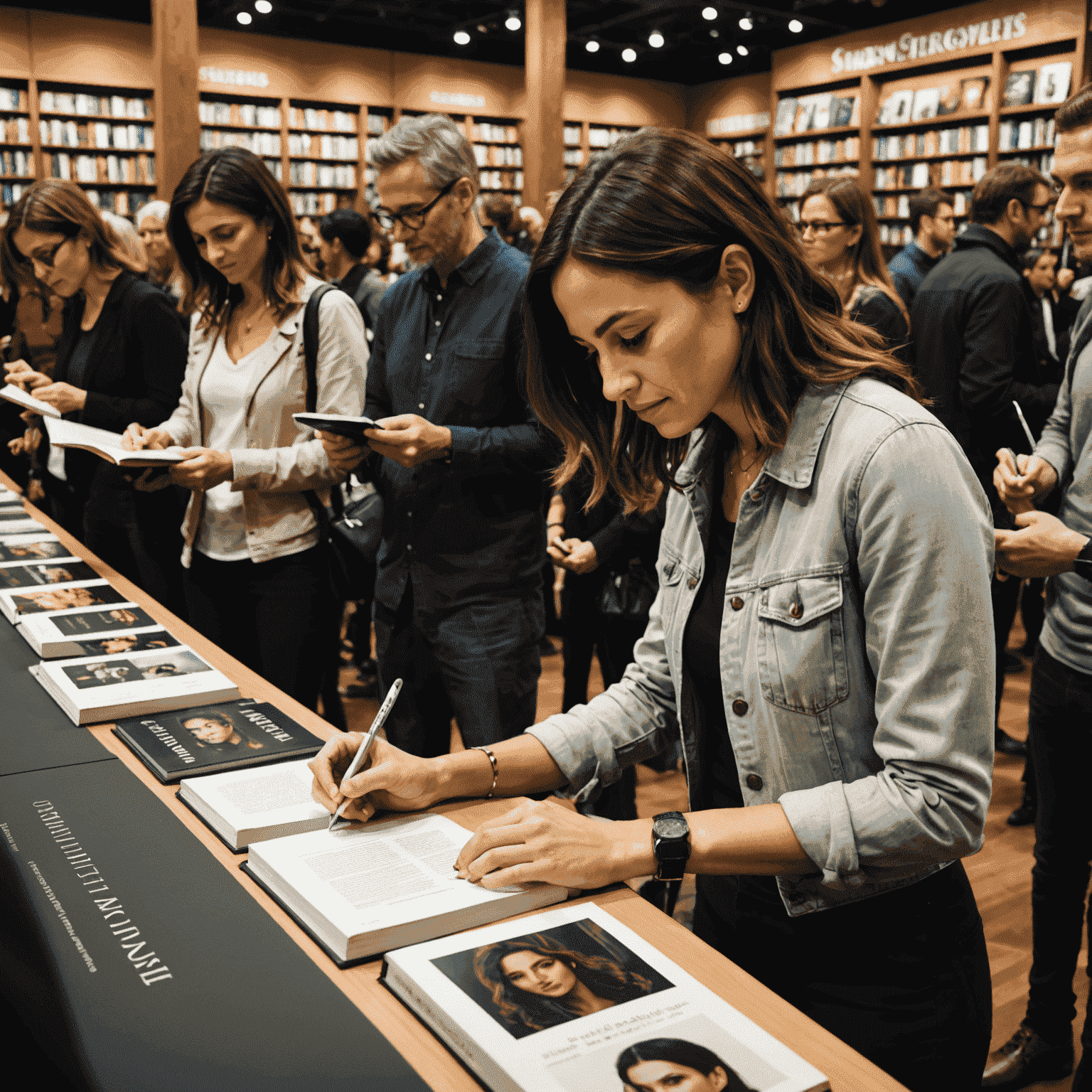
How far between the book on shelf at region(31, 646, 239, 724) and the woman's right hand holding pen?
0.69m

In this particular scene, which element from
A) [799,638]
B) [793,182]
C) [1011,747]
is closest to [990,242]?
[1011,747]

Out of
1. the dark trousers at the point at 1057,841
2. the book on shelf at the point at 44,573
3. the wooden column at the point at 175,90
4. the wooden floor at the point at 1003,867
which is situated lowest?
the wooden floor at the point at 1003,867

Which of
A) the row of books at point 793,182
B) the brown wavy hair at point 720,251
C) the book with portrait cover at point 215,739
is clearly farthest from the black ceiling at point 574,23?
the brown wavy hair at point 720,251

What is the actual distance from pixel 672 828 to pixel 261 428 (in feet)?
5.41

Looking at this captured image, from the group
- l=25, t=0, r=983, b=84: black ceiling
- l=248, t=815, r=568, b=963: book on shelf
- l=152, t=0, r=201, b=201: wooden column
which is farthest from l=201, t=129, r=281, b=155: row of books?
l=248, t=815, r=568, b=963: book on shelf

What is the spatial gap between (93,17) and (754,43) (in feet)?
20.7

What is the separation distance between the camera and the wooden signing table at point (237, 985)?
826mm

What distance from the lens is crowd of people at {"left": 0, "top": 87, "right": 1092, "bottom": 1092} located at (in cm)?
104

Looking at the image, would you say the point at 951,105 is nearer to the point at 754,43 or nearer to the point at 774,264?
the point at 754,43

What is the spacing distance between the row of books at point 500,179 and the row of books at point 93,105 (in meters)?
3.36

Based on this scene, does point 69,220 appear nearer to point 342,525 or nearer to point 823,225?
point 342,525

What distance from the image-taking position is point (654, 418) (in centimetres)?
115

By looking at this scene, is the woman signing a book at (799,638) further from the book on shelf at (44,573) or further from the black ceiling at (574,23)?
the black ceiling at (574,23)

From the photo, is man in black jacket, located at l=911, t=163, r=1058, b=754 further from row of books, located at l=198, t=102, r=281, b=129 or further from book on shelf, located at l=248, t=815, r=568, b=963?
row of books, located at l=198, t=102, r=281, b=129
